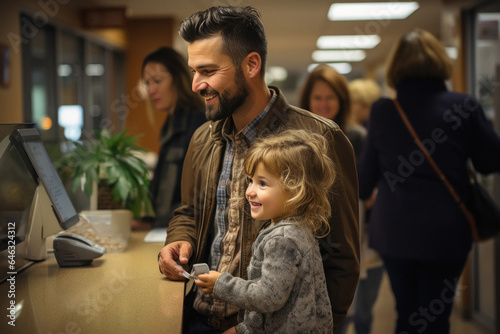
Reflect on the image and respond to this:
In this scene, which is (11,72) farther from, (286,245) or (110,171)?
(286,245)

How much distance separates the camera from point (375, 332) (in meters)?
3.64

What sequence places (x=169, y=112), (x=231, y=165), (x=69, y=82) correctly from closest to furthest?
1. (x=231, y=165)
2. (x=169, y=112)
3. (x=69, y=82)

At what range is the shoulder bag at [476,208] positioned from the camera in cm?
212

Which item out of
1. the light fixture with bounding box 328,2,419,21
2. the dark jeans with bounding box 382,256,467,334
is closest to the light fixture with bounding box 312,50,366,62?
the light fixture with bounding box 328,2,419,21

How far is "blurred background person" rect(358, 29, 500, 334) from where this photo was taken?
2092mm

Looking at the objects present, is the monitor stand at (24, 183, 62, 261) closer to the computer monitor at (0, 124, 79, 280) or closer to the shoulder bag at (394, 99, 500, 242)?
the computer monitor at (0, 124, 79, 280)

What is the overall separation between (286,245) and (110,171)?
108cm

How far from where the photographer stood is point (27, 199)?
1661 millimetres

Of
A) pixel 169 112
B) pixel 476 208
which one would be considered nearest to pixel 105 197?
pixel 169 112

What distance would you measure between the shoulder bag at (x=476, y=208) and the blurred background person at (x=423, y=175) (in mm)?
18

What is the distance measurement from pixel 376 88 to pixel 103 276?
272cm

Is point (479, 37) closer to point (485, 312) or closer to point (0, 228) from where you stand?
point (485, 312)

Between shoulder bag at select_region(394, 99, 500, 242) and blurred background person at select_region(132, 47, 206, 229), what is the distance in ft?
3.19

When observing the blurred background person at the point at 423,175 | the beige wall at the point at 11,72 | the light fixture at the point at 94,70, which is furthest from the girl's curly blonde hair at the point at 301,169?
the light fixture at the point at 94,70
